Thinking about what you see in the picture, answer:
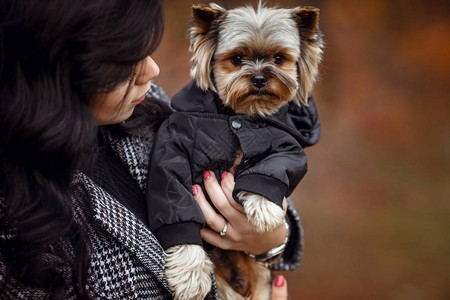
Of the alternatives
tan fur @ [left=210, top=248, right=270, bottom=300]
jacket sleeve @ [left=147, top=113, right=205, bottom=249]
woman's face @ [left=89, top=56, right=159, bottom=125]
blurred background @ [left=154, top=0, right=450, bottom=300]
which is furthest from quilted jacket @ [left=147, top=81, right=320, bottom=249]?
blurred background @ [left=154, top=0, right=450, bottom=300]

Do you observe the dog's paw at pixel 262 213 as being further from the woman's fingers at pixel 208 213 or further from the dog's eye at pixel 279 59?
the dog's eye at pixel 279 59

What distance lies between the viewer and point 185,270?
1.36m

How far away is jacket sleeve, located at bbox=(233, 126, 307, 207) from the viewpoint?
136cm

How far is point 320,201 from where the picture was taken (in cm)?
385

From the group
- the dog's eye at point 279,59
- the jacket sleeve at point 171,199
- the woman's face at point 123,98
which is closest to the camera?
the woman's face at point 123,98

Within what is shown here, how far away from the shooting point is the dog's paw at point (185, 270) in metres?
1.37

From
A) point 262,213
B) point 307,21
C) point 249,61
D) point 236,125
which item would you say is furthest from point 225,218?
point 307,21

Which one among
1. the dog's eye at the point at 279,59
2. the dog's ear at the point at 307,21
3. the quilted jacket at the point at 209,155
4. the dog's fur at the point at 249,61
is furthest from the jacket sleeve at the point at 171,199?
the dog's ear at the point at 307,21

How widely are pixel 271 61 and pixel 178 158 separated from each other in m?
0.49

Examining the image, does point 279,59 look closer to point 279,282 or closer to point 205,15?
point 205,15

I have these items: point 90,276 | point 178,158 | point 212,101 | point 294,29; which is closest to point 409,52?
point 294,29

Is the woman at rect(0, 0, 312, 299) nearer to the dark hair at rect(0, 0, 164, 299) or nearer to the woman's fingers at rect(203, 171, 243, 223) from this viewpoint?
the dark hair at rect(0, 0, 164, 299)

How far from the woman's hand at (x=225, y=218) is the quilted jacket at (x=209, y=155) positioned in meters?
0.04

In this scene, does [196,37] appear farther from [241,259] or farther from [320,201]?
[320,201]
